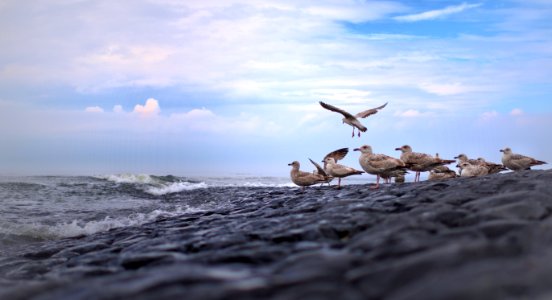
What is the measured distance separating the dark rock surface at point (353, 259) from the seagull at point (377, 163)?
7.10 meters

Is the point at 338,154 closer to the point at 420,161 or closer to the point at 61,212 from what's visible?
the point at 420,161

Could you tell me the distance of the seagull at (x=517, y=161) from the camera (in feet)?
60.3

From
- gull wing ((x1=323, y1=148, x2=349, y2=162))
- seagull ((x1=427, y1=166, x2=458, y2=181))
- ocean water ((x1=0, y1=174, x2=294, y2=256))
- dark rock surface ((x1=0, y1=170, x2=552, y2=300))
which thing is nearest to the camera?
dark rock surface ((x1=0, y1=170, x2=552, y2=300))

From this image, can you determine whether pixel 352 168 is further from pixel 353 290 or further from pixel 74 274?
pixel 353 290

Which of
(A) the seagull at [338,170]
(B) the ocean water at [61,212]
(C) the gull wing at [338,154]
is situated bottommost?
(B) the ocean water at [61,212]

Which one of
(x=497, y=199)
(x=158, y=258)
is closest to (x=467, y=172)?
(x=497, y=199)

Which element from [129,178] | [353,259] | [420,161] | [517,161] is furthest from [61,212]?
[129,178]

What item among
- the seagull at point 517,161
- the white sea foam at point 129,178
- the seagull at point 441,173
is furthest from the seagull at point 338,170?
the white sea foam at point 129,178

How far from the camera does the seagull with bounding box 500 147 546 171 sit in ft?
60.3

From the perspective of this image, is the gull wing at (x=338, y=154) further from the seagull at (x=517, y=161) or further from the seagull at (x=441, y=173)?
the seagull at (x=517, y=161)

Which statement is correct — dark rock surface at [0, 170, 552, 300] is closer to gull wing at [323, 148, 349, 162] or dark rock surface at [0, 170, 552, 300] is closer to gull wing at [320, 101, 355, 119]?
gull wing at [323, 148, 349, 162]

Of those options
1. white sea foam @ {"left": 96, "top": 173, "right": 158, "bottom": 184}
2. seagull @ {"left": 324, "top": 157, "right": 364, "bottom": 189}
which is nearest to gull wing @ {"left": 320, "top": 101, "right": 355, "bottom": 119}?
seagull @ {"left": 324, "top": 157, "right": 364, "bottom": 189}

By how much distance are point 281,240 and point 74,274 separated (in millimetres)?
2930

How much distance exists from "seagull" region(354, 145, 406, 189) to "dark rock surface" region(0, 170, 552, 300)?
7097 millimetres
